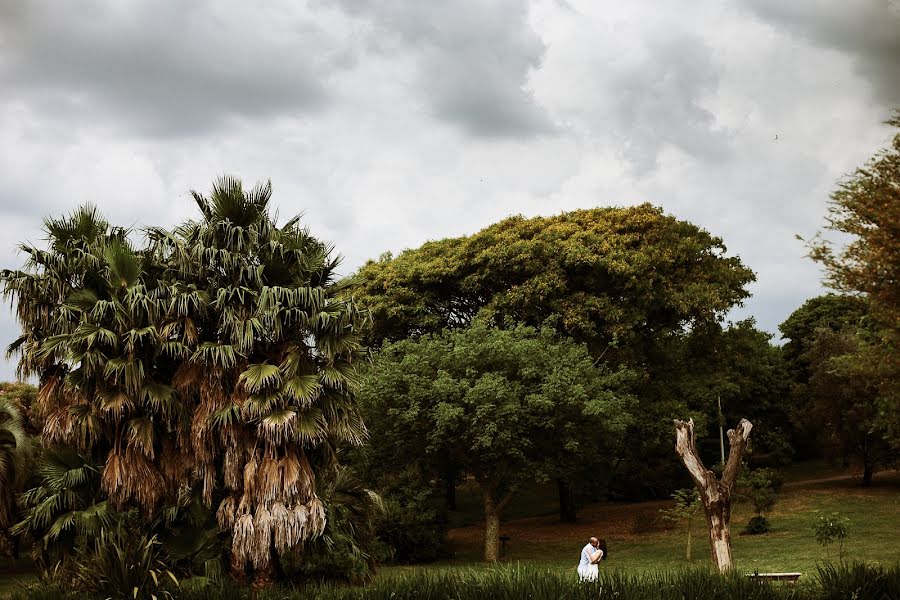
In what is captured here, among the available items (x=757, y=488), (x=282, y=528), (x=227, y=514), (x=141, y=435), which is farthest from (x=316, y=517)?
(x=757, y=488)

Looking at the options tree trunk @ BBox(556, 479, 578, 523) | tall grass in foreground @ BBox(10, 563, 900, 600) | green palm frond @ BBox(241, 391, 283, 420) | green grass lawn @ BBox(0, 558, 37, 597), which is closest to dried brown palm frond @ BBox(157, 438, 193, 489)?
green palm frond @ BBox(241, 391, 283, 420)

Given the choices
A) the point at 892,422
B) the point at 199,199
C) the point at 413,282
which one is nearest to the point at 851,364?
the point at 892,422

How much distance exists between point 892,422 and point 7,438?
26755 mm

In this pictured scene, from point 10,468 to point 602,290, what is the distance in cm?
2121

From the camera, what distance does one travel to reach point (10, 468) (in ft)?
80.7

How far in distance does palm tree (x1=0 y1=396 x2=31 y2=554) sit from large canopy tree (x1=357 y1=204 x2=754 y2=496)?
1403 centimetres

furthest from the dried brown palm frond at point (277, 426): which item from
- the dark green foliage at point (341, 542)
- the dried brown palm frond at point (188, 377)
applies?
the dark green foliage at point (341, 542)

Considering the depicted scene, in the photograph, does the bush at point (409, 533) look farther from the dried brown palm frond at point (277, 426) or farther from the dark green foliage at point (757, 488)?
the dried brown palm frond at point (277, 426)

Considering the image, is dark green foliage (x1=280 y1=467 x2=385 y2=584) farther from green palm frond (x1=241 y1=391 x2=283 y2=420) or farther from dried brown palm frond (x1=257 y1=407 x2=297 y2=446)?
green palm frond (x1=241 y1=391 x2=283 y2=420)

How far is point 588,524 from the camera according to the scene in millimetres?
38750

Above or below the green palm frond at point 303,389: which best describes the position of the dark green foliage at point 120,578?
below

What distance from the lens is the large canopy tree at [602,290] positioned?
32.5 meters

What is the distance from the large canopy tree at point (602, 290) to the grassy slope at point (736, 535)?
12.2 feet

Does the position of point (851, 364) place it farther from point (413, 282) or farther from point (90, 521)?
point (413, 282)
